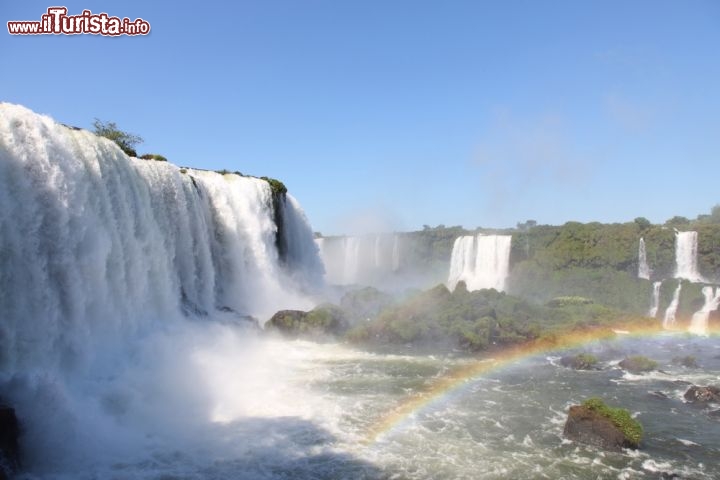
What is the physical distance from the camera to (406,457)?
12.0 meters


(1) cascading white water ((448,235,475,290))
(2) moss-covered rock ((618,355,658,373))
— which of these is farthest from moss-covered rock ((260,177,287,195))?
(2) moss-covered rock ((618,355,658,373))

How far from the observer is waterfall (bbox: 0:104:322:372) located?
12539 millimetres

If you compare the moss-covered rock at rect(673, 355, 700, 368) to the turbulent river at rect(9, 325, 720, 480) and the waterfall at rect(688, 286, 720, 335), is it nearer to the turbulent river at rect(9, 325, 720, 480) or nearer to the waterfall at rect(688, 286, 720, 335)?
the turbulent river at rect(9, 325, 720, 480)

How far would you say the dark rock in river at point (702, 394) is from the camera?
16.0 meters

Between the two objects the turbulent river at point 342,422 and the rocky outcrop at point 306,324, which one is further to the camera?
the rocky outcrop at point 306,324

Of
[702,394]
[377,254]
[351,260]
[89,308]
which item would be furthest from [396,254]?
[89,308]

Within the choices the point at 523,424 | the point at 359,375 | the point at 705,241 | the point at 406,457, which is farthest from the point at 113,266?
the point at 705,241

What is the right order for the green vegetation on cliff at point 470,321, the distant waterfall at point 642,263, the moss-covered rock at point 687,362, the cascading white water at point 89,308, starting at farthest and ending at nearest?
the distant waterfall at point 642,263 → the green vegetation on cliff at point 470,321 → the moss-covered rock at point 687,362 → the cascading white water at point 89,308

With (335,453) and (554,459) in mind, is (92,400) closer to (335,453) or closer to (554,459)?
(335,453)

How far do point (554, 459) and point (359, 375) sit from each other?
8.44m

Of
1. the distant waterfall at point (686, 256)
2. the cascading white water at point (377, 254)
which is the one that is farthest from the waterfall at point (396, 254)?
the distant waterfall at point (686, 256)

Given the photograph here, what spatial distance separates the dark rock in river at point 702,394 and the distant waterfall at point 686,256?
70.0ft

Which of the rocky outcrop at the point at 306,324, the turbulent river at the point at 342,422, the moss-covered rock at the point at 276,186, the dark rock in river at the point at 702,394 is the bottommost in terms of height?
the turbulent river at the point at 342,422

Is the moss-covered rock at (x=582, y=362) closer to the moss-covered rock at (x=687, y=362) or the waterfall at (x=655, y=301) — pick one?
the moss-covered rock at (x=687, y=362)
